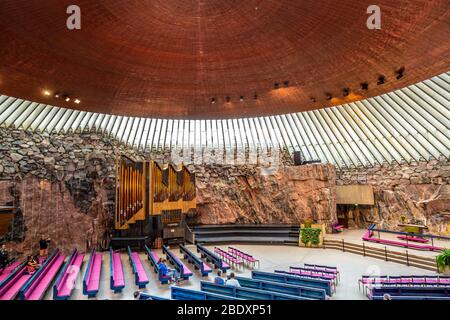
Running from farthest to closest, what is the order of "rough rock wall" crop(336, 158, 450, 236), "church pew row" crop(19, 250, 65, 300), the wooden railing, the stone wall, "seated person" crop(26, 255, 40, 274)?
"rough rock wall" crop(336, 158, 450, 236) → the stone wall → the wooden railing → "seated person" crop(26, 255, 40, 274) → "church pew row" crop(19, 250, 65, 300)

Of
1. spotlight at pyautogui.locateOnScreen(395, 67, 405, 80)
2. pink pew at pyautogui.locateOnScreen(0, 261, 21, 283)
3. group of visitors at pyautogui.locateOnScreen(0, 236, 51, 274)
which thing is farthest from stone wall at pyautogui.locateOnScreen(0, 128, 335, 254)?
spotlight at pyautogui.locateOnScreen(395, 67, 405, 80)

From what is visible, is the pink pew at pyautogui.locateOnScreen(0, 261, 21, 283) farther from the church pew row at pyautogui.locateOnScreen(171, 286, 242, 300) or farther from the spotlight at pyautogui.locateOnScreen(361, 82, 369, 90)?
the spotlight at pyautogui.locateOnScreen(361, 82, 369, 90)

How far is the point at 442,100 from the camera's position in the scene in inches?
→ 413

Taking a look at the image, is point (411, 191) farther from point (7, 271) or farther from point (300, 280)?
point (7, 271)

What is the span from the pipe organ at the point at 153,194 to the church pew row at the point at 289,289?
21.0 feet

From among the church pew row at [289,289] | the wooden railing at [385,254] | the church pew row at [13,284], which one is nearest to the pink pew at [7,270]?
the church pew row at [13,284]

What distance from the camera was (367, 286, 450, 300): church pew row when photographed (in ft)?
17.0

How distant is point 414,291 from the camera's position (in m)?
5.28

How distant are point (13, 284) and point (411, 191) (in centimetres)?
1666

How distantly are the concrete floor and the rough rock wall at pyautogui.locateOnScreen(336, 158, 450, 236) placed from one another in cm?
545

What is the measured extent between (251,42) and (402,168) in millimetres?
11923

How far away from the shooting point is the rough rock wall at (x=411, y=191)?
39.7 feet

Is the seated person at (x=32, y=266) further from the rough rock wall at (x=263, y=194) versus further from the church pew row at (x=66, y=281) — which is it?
the rough rock wall at (x=263, y=194)

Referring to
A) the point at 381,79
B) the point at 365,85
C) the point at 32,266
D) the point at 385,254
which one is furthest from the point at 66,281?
the point at 381,79
